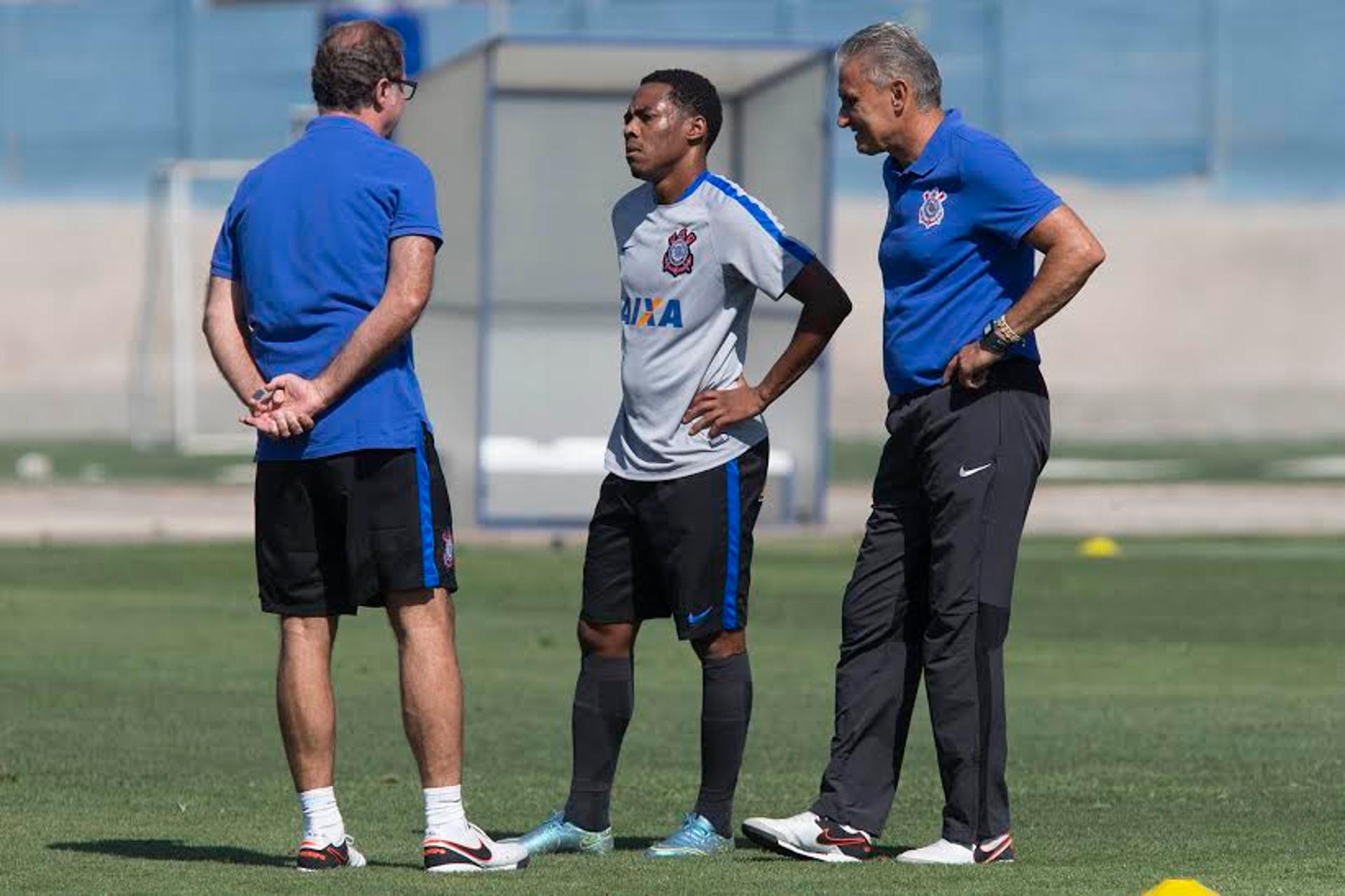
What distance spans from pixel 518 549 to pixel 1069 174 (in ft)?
90.8

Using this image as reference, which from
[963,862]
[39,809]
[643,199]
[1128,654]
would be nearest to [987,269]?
[643,199]

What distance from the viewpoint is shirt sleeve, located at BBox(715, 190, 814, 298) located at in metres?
7.77

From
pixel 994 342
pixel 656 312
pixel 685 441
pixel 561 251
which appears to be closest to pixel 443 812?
pixel 685 441

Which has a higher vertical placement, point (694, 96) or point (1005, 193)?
point (694, 96)

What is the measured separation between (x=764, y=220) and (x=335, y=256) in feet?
4.01

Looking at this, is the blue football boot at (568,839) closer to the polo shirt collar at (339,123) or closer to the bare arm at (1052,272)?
the bare arm at (1052,272)

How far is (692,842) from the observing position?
783cm

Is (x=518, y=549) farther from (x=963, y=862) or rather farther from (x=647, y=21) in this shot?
(x=647, y=21)

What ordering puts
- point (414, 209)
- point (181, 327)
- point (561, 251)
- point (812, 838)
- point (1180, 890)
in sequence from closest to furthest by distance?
point (1180, 890)
point (414, 209)
point (812, 838)
point (561, 251)
point (181, 327)

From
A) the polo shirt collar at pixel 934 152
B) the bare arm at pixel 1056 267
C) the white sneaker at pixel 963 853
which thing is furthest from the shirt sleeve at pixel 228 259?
the white sneaker at pixel 963 853

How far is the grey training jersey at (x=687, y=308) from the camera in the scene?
7.79 m

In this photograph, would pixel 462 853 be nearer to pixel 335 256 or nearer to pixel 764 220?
pixel 335 256

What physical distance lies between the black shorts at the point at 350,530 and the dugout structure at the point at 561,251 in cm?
1366

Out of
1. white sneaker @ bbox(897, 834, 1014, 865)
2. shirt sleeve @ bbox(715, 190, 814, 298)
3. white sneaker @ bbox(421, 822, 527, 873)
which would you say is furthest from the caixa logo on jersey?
white sneaker @ bbox(897, 834, 1014, 865)
